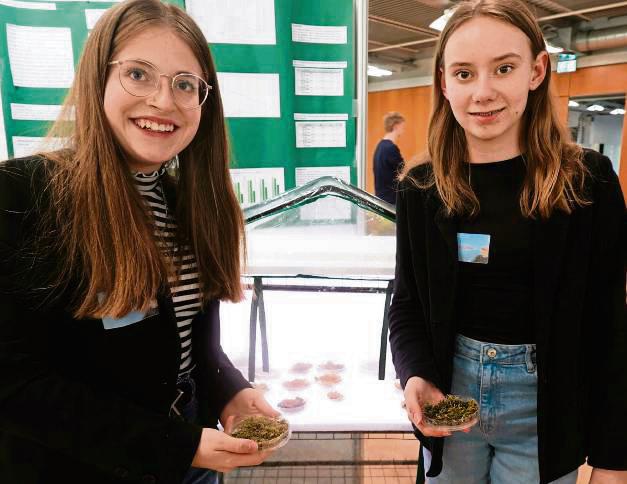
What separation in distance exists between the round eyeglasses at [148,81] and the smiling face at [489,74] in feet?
2.05

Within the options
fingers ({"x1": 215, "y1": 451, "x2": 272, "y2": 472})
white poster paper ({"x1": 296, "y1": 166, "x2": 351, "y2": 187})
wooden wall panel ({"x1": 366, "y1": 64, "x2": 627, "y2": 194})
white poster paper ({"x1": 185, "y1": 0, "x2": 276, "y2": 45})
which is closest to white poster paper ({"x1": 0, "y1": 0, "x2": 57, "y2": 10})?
white poster paper ({"x1": 185, "y1": 0, "x2": 276, "y2": 45})

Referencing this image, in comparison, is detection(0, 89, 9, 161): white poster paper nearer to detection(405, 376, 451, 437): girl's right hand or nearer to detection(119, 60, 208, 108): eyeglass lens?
detection(119, 60, 208, 108): eyeglass lens

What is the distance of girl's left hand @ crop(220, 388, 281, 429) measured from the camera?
4.19ft

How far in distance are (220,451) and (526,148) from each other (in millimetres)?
1033

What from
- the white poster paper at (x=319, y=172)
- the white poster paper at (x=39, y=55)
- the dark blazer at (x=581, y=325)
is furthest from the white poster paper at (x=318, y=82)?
the dark blazer at (x=581, y=325)

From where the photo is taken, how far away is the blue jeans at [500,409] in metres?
1.16

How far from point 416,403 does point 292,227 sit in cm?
125

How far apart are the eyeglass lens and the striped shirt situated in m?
0.20

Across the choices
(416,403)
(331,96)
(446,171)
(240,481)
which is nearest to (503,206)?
(446,171)

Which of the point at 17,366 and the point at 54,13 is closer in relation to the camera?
the point at 17,366

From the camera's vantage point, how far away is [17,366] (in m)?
0.83

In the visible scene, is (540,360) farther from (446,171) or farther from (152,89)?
(152,89)

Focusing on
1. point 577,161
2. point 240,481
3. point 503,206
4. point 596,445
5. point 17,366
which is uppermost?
point 577,161

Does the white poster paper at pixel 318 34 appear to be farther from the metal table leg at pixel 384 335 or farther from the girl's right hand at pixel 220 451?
the girl's right hand at pixel 220 451
